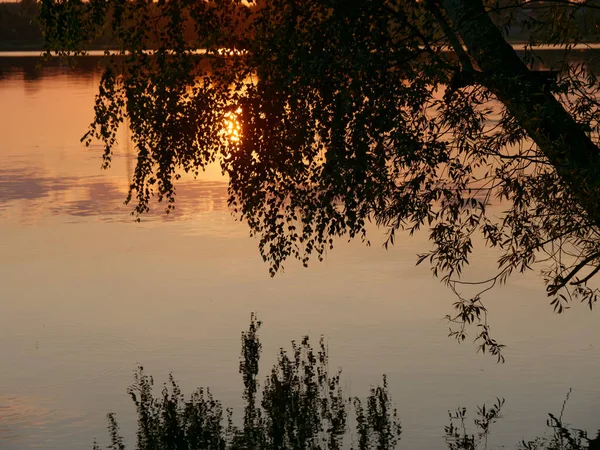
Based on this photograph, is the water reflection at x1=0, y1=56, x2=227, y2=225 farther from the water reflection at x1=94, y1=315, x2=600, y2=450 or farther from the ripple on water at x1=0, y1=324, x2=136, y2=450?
the water reflection at x1=94, y1=315, x2=600, y2=450

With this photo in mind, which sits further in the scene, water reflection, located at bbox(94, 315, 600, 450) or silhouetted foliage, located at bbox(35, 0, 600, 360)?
silhouetted foliage, located at bbox(35, 0, 600, 360)

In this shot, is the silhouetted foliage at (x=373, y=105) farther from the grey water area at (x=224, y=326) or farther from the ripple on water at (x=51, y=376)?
the ripple on water at (x=51, y=376)

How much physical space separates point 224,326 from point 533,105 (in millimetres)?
6301

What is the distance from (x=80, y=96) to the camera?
76375 mm

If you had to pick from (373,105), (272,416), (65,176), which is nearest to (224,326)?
(272,416)

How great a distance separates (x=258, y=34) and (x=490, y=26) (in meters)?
2.79

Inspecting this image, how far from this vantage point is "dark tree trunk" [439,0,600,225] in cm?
1307

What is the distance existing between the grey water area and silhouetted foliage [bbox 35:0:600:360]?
1040 mm

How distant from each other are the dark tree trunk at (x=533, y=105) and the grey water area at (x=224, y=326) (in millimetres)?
2658

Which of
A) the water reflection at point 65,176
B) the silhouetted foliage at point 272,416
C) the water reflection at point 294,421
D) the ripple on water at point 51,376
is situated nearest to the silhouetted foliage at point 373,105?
the water reflection at point 65,176

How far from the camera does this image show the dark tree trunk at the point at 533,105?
42.9 feet

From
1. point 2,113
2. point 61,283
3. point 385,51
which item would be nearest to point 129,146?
point 2,113

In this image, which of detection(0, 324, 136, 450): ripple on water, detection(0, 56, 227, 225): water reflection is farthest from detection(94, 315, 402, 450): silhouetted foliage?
detection(0, 56, 227, 225): water reflection

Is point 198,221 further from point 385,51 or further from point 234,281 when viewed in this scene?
point 385,51
